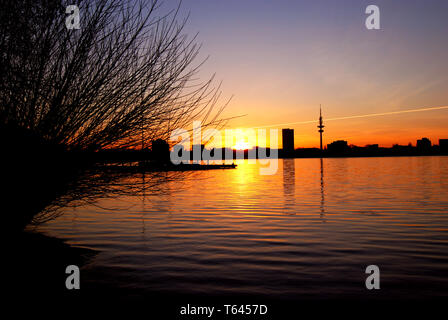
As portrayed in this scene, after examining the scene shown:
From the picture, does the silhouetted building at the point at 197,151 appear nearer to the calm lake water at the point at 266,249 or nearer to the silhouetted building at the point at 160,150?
the silhouetted building at the point at 160,150

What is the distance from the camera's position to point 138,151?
25.1 feet

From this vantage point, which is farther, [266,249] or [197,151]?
[266,249]

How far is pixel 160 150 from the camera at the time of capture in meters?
7.73

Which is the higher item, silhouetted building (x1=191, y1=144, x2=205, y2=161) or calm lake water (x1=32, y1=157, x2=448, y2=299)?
silhouetted building (x1=191, y1=144, x2=205, y2=161)

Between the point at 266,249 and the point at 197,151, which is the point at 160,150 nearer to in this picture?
the point at 197,151

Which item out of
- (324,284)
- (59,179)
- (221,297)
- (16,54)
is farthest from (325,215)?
(16,54)

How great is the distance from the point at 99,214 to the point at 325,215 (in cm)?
1005

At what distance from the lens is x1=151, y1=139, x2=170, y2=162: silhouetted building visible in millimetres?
7683

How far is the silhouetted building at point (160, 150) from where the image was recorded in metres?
7.68

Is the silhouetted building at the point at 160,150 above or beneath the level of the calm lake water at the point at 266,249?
above

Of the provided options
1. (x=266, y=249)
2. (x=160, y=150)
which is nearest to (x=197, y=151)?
(x=160, y=150)

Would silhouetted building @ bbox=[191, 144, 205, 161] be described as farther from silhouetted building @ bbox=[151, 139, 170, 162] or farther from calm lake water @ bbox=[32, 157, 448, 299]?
calm lake water @ bbox=[32, 157, 448, 299]

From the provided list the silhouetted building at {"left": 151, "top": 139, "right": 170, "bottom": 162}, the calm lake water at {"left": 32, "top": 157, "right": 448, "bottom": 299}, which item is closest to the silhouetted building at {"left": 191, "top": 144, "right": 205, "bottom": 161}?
the silhouetted building at {"left": 151, "top": 139, "right": 170, "bottom": 162}

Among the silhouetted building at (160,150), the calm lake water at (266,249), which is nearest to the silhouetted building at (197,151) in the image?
the silhouetted building at (160,150)
